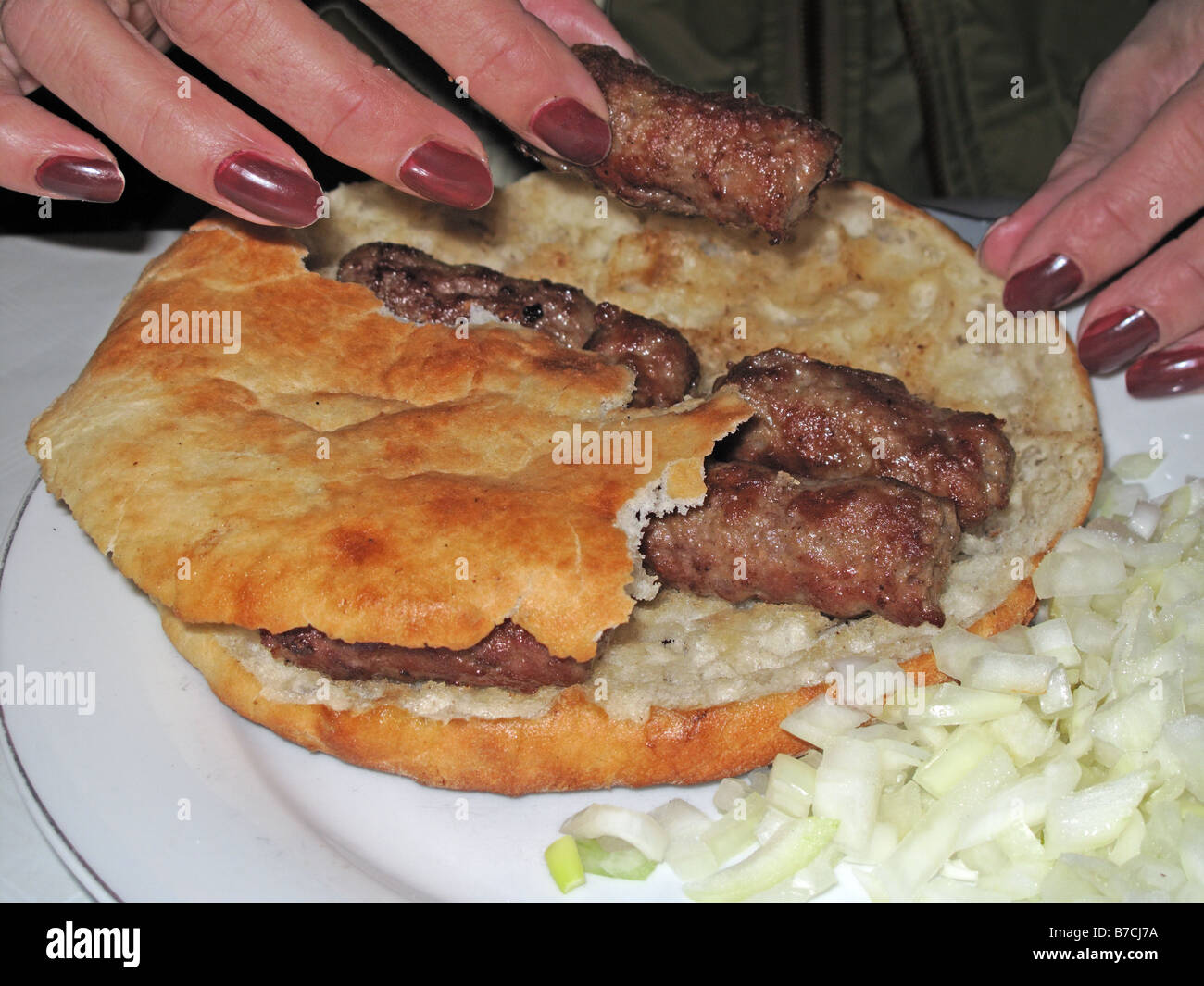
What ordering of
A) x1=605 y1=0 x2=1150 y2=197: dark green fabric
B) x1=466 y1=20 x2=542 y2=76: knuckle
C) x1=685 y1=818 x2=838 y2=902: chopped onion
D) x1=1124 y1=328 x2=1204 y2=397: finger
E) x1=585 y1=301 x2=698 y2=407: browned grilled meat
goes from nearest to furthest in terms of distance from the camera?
x1=685 y1=818 x2=838 y2=902: chopped onion
x1=466 y1=20 x2=542 y2=76: knuckle
x1=585 y1=301 x2=698 y2=407: browned grilled meat
x1=1124 y1=328 x2=1204 y2=397: finger
x1=605 y1=0 x2=1150 y2=197: dark green fabric

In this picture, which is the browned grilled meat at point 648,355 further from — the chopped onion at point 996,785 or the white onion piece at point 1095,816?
the white onion piece at point 1095,816

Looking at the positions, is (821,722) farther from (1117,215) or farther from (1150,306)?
(1117,215)

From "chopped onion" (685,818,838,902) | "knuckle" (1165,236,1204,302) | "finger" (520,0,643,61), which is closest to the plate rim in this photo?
"chopped onion" (685,818,838,902)

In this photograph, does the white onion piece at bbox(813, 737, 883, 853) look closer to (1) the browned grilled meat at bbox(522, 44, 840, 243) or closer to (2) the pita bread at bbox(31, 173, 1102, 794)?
(2) the pita bread at bbox(31, 173, 1102, 794)

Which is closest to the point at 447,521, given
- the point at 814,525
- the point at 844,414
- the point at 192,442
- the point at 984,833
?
the point at 192,442

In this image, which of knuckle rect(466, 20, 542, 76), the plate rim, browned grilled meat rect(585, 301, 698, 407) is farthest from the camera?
browned grilled meat rect(585, 301, 698, 407)

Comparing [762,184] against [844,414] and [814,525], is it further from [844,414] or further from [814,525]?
[814,525]
